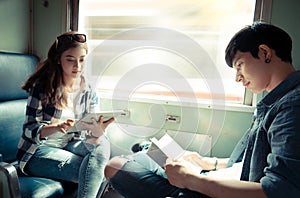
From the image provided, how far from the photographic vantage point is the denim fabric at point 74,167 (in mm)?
1094

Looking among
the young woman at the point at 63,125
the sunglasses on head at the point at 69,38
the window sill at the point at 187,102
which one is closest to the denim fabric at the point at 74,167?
the young woman at the point at 63,125

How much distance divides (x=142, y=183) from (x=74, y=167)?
0.46 metres

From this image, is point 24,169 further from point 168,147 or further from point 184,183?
point 184,183

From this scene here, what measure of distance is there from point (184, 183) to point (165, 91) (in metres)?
0.83

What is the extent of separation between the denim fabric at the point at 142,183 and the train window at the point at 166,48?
65 centimetres

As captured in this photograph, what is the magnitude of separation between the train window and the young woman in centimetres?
27

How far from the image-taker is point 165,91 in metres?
1.52

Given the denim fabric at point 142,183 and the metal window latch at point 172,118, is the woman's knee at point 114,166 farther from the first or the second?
the metal window latch at point 172,118

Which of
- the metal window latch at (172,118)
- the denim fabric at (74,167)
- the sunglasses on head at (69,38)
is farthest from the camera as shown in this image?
the metal window latch at (172,118)

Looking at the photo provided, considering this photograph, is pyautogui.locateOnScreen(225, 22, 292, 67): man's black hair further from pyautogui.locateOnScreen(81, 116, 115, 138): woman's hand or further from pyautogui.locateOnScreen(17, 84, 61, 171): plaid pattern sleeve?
pyautogui.locateOnScreen(17, 84, 61, 171): plaid pattern sleeve

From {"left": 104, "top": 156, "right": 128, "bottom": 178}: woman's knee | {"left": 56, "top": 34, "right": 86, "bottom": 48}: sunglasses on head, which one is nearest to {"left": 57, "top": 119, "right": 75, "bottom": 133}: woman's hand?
{"left": 104, "top": 156, "right": 128, "bottom": 178}: woman's knee

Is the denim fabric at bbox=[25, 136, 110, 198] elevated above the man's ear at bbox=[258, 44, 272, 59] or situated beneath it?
situated beneath

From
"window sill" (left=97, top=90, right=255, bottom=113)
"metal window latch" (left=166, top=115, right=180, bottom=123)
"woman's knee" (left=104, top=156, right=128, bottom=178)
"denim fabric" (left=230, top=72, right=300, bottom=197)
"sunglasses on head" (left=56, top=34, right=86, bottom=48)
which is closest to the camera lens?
"denim fabric" (left=230, top=72, right=300, bottom=197)

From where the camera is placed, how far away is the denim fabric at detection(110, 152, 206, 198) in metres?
0.82
